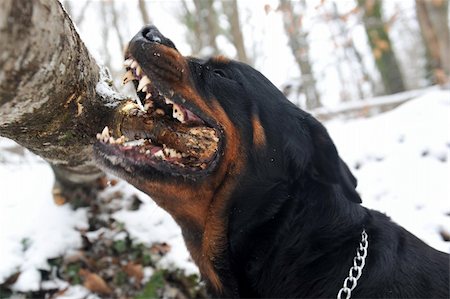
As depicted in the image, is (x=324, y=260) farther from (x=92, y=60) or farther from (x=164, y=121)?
(x=92, y=60)

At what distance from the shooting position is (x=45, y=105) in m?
1.89

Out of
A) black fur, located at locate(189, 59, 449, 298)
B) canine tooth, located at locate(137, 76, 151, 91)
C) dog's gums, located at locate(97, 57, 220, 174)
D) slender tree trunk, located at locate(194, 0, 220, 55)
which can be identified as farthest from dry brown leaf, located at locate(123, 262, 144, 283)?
slender tree trunk, located at locate(194, 0, 220, 55)

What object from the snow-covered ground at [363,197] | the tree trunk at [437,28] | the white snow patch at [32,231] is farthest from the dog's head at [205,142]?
the tree trunk at [437,28]

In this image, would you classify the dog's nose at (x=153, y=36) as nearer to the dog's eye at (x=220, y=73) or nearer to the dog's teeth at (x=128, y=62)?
the dog's teeth at (x=128, y=62)

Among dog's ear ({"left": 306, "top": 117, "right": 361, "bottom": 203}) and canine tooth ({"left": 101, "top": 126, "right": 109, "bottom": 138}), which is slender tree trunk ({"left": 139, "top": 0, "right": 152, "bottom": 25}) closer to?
canine tooth ({"left": 101, "top": 126, "right": 109, "bottom": 138})

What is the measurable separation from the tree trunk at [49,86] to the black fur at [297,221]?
583 millimetres

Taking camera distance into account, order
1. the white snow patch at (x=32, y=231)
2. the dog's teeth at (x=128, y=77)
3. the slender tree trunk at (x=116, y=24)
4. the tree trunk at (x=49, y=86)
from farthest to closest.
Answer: the slender tree trunk at (x=116, y=24)
the white snow patch at (x=32, y=231)
the dog's teeth at (x=128, y=77)
the tree trunk at (x=49, y=86)

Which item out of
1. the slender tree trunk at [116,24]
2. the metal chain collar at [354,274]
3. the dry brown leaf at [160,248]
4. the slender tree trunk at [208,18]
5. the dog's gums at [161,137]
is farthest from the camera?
the slender tree trunk at [116,24]

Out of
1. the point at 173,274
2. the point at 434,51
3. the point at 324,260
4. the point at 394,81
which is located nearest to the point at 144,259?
the point at 173,274

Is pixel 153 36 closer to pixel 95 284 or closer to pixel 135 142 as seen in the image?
pixel 135 142

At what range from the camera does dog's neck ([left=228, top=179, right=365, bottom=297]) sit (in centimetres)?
225

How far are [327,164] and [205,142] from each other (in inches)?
26.7

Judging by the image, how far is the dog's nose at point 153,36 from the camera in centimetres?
219

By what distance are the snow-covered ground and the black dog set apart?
116 cm
